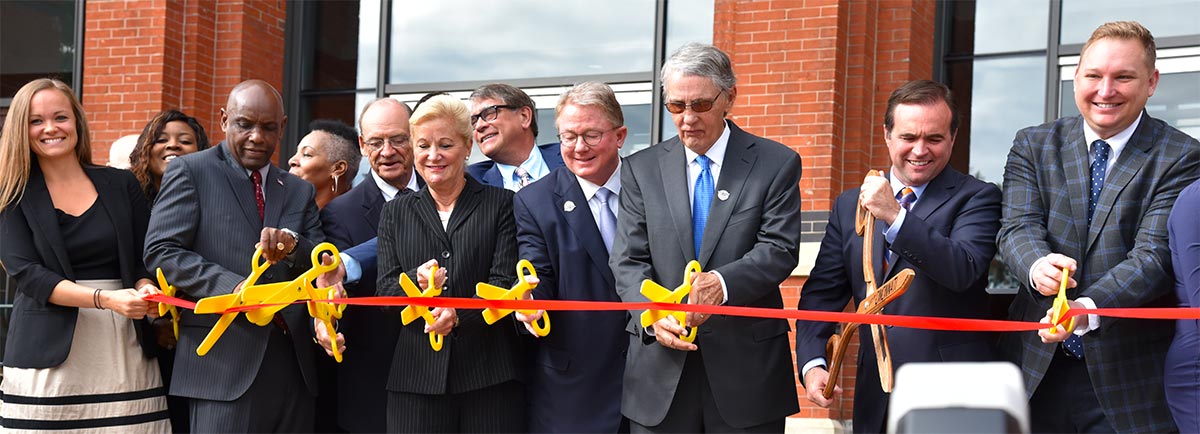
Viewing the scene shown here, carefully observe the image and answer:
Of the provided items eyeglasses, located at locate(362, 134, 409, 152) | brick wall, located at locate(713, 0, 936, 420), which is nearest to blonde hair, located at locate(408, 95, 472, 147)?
eyeglasses, located at locate(362, 134, 409, 152)

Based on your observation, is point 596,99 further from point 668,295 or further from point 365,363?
point 365,363

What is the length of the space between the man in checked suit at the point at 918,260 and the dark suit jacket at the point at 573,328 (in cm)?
75

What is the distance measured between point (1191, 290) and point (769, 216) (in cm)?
140

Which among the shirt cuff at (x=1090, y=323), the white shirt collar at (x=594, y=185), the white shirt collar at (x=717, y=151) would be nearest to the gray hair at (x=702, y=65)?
the white shirt collar at (x=717, y=151)

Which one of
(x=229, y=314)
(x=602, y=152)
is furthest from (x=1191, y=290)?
(x=229, y=314)

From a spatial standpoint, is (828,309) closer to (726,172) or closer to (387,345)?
(726,172)

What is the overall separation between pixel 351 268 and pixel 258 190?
0.52 metres

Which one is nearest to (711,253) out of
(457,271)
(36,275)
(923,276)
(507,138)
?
(923,276)

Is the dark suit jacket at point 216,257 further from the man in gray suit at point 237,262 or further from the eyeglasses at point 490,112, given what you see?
the eyeglasses at point 490,112

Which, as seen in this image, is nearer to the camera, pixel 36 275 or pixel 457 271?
pixel 457 271

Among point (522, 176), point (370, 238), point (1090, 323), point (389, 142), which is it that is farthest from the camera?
point (522, 176)

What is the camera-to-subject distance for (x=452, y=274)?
484 centimetres

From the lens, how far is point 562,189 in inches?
194

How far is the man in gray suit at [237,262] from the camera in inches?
193
